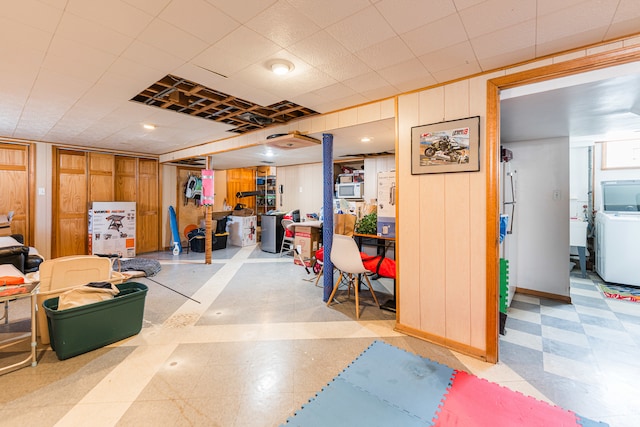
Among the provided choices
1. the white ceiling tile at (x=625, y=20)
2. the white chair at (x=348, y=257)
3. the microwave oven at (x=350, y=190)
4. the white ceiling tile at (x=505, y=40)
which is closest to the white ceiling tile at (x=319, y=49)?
the white ceiling tile at (x=505, y=40)

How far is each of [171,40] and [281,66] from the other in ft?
2.52

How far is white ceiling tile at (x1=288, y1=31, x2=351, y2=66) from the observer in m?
1.80

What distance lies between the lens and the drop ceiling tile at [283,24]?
5.02 feet

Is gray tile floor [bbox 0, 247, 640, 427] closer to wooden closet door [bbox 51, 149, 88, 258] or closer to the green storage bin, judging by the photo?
the green storage bin

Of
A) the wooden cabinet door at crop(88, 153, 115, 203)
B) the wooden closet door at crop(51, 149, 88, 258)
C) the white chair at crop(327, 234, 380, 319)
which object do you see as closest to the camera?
the white chair at crop(327, 234, 380, 319)

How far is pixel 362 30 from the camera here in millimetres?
1716

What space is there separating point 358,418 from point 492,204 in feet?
5.99

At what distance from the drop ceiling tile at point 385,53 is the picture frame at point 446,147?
698 millimetres

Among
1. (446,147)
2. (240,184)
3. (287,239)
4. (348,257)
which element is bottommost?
(287,239)

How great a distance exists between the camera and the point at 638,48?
5.58 ft

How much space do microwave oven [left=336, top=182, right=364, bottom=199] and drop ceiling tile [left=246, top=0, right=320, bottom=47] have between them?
413 cm

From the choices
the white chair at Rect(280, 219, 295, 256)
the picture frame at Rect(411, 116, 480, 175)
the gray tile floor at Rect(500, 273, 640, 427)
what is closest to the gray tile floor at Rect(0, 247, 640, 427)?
the gray tile floor at Rect(500, 273, 640, 427)

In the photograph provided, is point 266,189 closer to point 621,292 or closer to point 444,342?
point 444,342

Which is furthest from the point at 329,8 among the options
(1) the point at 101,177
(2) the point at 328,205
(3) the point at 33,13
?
(1) the point at 101,177
